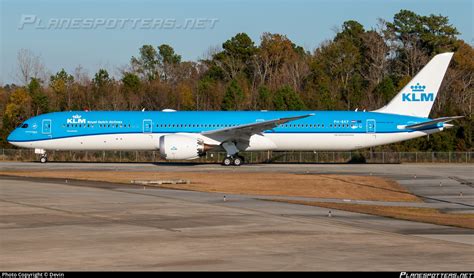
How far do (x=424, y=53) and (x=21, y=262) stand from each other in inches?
3745

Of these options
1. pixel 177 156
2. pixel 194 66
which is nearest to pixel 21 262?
pixel 177 156

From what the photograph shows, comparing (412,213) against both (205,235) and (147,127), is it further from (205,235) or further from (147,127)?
(147,127)

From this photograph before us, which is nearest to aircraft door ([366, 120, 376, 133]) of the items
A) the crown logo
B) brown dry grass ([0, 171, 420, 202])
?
the crown logo

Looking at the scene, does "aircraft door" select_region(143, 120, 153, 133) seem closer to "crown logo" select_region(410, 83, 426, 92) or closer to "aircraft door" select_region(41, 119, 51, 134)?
"aircraft door" select_region(41, 119, 51, 134)

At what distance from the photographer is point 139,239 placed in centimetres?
1748

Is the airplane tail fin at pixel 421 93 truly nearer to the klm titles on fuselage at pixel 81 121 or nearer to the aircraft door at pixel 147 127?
the aircraft door at pixel 147 127

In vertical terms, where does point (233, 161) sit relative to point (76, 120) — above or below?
below

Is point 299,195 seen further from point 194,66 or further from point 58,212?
point 194,66

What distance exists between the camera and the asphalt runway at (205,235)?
14.3m

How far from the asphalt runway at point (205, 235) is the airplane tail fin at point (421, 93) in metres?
24.5

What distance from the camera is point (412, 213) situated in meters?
25.6

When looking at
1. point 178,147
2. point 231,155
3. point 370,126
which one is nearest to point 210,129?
point 231,155

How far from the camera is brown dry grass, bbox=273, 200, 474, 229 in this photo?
22.6 metres

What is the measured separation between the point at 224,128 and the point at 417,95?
554 inches
